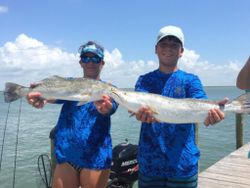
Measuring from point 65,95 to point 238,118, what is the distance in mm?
8045

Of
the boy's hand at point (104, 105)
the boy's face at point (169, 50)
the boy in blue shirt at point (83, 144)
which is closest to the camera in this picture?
the boy's face at point (169, 50)

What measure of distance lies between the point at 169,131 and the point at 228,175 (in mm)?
4128

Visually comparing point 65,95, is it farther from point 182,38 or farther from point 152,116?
point 182,38

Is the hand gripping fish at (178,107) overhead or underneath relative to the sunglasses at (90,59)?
underneath

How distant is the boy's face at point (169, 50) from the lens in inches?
155

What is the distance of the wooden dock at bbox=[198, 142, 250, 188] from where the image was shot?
6.91 m

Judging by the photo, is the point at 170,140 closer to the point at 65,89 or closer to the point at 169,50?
the point at 169,50

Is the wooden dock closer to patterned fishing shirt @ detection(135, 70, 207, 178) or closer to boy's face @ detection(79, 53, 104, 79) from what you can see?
patterned fishing shirt @ detection(135, 70, 207, 178)

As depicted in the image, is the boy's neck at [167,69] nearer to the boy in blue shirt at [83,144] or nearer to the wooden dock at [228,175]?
the boy in blue shirt at [83,144]

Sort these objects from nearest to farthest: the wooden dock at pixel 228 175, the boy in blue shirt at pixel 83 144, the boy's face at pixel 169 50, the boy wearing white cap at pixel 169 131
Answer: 1. the boy wearing white cap at pixel 169 131
2. the boy's face at pixel 169 50
3. the boy in blue shirt at pixel 83 144
4. the wooden dock at pixel 228 175

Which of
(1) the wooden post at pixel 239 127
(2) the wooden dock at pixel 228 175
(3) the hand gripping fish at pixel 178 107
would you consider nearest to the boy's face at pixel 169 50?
(3) the hand gripping fish at pixel 178 107

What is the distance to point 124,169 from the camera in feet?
19.1

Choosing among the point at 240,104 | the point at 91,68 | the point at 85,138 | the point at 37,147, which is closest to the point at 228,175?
the point at 240,104

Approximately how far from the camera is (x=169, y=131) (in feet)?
12.7
